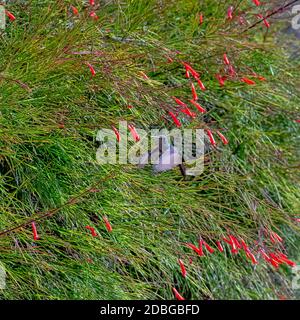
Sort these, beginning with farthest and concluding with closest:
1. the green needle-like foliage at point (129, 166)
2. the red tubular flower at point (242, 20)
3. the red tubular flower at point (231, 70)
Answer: the red tubular flower at point (242, 20) → the red tubular flower at point (231, 70) → the green needle-like foliage at point (129, 166)

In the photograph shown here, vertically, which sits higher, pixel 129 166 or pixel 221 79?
pixel 221 79

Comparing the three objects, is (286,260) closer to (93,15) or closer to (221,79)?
(221,79)

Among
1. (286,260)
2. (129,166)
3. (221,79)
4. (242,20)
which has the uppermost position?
(242,20)

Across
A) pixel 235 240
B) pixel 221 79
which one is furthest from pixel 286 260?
pixel 221 79

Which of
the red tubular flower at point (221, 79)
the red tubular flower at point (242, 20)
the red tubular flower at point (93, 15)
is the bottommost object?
the red tubular flower at point (221, 79)

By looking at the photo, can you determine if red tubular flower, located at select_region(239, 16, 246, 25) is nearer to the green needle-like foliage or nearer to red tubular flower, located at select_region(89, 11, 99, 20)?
the green needle-like foliage

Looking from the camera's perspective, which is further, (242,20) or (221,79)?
(242,20)

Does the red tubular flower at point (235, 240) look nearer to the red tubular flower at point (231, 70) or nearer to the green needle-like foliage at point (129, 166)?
the green needle-like foliage at point (129, 166)

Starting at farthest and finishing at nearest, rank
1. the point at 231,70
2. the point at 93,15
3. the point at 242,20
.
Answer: the point at 242,20 → the point at 231,70 → the point at 93,15

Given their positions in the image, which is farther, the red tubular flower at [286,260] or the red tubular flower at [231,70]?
the red tubular flower at [231,70]

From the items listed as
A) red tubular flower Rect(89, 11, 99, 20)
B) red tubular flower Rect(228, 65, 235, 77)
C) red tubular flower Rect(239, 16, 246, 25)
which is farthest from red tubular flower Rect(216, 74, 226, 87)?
red tubular flower Rect(89, 11, 99, 20)

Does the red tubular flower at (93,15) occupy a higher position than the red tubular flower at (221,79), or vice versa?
the red tubular flower at (93,15)

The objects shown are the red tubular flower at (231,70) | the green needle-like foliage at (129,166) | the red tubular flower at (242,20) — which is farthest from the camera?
the red tubular flower at (242,20)

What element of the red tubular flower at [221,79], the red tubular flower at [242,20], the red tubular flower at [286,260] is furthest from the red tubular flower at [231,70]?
the red tubular flower at [286,260]
